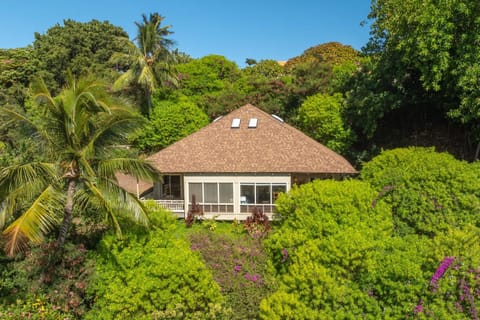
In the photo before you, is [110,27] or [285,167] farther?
[110,27]

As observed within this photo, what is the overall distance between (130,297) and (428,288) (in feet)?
32.2

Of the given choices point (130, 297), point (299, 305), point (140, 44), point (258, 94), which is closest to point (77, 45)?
point (140, 44)

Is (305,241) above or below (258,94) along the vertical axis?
below

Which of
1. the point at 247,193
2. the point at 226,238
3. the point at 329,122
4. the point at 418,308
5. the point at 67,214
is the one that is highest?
the point at 329,122

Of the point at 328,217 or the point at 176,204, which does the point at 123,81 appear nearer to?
the point at 176,204

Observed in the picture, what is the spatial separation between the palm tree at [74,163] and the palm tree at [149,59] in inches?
746

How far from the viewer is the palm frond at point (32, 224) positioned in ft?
31.8

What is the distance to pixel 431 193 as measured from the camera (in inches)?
501

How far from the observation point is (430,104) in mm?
23672

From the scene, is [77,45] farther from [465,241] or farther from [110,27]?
[465,241]

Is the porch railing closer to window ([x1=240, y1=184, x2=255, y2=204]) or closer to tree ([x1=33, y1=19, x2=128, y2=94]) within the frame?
window ([x1=240, y1=184, x2=255, y2=204])

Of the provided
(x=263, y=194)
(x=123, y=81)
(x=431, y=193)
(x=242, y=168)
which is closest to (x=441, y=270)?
(x=431, y=193)

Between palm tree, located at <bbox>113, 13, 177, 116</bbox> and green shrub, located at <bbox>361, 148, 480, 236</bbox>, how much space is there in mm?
23097

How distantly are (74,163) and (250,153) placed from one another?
10.5 m
